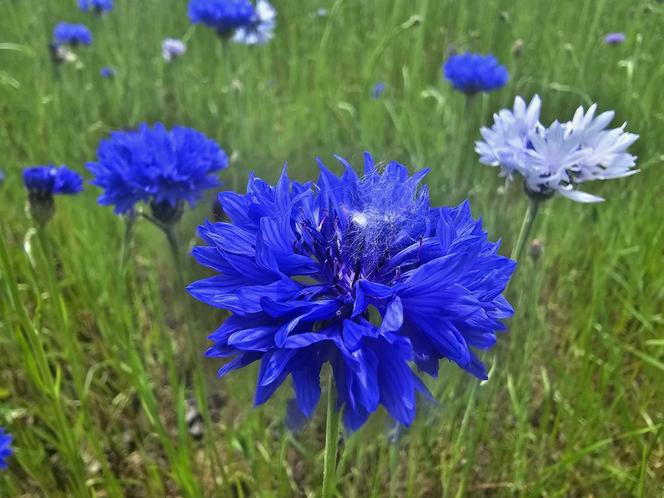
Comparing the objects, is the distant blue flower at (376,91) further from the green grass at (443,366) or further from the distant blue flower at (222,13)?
the distant blue flower at (222,13)

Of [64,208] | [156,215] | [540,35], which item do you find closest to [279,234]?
[156,215]

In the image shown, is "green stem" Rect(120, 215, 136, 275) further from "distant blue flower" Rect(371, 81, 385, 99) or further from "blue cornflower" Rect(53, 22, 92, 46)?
"blue cornflower" Rect(53, 22, 92, 46)

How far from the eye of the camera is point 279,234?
17.2 inches

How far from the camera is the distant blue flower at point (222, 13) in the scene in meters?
1.49

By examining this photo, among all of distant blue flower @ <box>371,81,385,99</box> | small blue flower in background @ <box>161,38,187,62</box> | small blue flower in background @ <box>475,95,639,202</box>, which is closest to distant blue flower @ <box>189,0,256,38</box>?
distant blue flower @ <box>371,81,385,99</box>

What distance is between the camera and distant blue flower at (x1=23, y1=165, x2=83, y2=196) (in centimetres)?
90

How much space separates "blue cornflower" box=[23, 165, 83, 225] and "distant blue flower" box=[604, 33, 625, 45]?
3.60ft

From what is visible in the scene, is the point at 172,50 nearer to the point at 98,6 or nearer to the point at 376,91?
the point at 98,6

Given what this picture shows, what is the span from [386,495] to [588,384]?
33 cm

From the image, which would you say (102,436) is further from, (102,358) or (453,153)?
(453,153)

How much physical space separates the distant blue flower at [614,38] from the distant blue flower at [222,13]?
83 cm

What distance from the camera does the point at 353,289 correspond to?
45cm

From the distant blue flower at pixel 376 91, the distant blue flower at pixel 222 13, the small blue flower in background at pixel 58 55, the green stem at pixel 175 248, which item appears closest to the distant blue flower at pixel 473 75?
the distant blue flower at pixel 376 91

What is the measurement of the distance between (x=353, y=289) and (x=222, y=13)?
4.04ft
